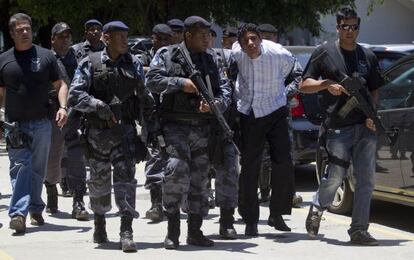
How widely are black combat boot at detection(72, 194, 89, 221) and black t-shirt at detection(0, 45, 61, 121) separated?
3.72 feet

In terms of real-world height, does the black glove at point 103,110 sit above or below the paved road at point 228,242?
above

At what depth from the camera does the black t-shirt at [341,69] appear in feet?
22.7

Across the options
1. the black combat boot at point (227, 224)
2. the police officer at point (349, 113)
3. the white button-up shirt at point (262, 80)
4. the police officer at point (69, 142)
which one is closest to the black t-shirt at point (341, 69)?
the police officer at point (349, 113)

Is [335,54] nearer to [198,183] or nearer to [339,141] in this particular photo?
[339,141]

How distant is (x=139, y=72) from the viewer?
6.90 meters

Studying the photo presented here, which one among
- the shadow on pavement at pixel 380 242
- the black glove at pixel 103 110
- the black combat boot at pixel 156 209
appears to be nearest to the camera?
the black glove at pixel 103 110

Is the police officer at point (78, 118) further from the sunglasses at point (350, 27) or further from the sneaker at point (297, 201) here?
the sunglasses at point (350, 27)

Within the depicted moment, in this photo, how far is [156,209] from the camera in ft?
27.0

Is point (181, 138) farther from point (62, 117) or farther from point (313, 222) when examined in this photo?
point (313, 222)

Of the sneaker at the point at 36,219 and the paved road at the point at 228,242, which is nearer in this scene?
the paved road at the point at 228,242

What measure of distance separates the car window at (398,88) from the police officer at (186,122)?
1.72 metres

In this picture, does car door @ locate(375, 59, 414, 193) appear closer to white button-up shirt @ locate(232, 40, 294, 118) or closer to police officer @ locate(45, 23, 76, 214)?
white button-up shirt @ locate(232, 40, 294, 118)

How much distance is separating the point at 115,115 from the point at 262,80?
142 cm

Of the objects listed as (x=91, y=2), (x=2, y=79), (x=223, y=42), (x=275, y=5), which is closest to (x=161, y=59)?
(x=2, y=79)
